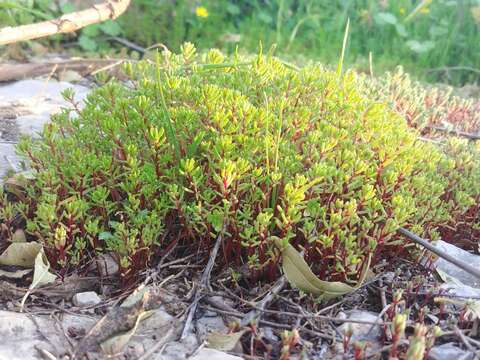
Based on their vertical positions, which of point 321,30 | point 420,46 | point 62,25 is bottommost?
point 420,46

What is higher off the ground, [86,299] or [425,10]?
[425,10]

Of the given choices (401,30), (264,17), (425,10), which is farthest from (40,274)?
(425,10)

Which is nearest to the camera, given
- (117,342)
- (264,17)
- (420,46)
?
(117,342)

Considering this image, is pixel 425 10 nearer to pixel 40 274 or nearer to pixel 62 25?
pixel 62 25

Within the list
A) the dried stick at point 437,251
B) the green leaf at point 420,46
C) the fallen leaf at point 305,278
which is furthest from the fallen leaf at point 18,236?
the green leaf at point 420,46

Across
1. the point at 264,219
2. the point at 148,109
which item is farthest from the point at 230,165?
the point at 148,109

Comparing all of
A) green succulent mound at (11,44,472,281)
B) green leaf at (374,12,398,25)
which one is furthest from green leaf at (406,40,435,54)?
green succulent mound at (11,44,472,281)
